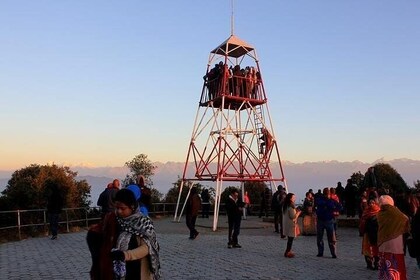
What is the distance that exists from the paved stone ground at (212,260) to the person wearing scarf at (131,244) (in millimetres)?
5810

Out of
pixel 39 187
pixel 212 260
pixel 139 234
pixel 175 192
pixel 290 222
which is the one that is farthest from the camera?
pixel 175 192

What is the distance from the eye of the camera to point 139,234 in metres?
4.36

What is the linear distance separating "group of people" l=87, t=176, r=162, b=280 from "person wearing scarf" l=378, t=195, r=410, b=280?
5.00 meters

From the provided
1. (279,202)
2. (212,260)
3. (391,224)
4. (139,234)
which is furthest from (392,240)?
(279,202)

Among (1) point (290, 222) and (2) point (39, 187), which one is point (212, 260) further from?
(2) point (39, 187)

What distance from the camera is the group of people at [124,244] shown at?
419 centimetres

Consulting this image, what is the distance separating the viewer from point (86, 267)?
11.4 meters

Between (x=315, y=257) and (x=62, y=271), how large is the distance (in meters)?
6.96

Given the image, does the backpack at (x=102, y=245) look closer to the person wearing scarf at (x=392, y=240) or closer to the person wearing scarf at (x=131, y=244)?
the person wearing scarf at (x=131, y=244)

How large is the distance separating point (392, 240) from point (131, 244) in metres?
5.36

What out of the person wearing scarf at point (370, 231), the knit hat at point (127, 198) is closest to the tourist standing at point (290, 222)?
the person wearing scarf at point (370, 231)

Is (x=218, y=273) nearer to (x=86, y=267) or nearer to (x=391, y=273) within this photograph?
(x=86, y=267)

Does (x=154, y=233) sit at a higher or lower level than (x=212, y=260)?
higher

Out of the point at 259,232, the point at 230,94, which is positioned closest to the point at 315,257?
the point at 259,232
